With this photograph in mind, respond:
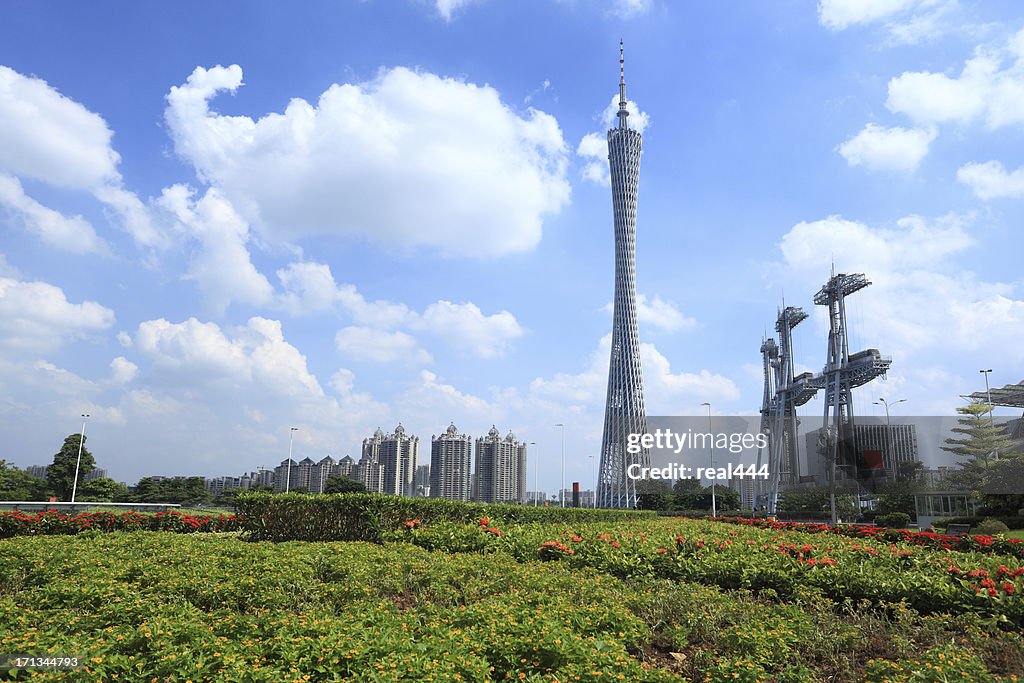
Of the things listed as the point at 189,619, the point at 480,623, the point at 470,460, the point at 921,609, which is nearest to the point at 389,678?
the point at 480,623

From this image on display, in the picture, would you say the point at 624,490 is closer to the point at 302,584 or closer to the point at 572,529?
the point at 572,529

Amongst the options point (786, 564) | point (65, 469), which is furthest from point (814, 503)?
point (65, 469)

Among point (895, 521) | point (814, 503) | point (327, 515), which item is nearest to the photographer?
point (327, 515)

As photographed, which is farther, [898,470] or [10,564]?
[898,470]

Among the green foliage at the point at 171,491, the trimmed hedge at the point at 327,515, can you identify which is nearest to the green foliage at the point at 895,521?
the trimmed hedge at the point at 327,515

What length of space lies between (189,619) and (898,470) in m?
54.0

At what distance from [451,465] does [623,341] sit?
132 ft

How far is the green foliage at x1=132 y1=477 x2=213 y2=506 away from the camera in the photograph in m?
49.7

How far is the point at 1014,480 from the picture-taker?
30.9m

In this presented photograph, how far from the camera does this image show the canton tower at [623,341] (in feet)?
173

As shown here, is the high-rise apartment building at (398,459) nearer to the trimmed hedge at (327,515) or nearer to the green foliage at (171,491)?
the green foliage at (171,491)

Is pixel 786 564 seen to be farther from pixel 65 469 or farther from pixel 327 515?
pixel 65 469

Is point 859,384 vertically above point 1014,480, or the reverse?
point 859,384

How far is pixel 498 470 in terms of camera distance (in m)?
85.0
